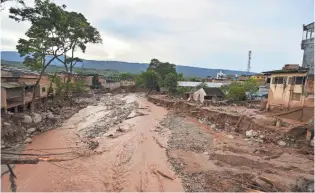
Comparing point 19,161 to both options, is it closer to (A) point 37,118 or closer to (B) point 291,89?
(A) point 37,118

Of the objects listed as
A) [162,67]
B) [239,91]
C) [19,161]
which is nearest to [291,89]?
[239,91]

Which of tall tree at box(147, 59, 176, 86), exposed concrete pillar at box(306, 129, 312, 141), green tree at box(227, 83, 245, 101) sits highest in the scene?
tall tree at box(147, 59, 176, 86)

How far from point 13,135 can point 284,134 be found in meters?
17.0

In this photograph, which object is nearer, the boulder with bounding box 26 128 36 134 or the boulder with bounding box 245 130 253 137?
the boulder with bounding box 26 128 36 134

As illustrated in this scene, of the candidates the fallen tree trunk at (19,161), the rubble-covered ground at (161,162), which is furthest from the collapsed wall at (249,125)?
the fallen tree trunk at (19,161)

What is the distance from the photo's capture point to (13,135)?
45.3 ft

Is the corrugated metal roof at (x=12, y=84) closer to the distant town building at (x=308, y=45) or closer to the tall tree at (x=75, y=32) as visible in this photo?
the tall tree at (x=75, y=32)

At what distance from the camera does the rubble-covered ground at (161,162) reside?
9812 millimetres

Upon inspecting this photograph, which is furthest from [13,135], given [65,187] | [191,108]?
[191,108]

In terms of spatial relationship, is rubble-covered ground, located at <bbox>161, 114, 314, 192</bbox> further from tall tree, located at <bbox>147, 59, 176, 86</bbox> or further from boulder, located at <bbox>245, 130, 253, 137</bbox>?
tall tree, located at <bbox>147, 59, 176, 86</bbox>

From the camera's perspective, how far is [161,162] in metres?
12.6

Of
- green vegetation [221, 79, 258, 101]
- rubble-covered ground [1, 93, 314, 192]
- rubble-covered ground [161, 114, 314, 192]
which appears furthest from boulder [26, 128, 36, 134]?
green vegetation [221, 79, 258, 101]

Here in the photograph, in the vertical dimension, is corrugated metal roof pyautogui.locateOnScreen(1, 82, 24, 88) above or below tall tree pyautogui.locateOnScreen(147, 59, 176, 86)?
below

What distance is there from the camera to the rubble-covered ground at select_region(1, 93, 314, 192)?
32.2ft
